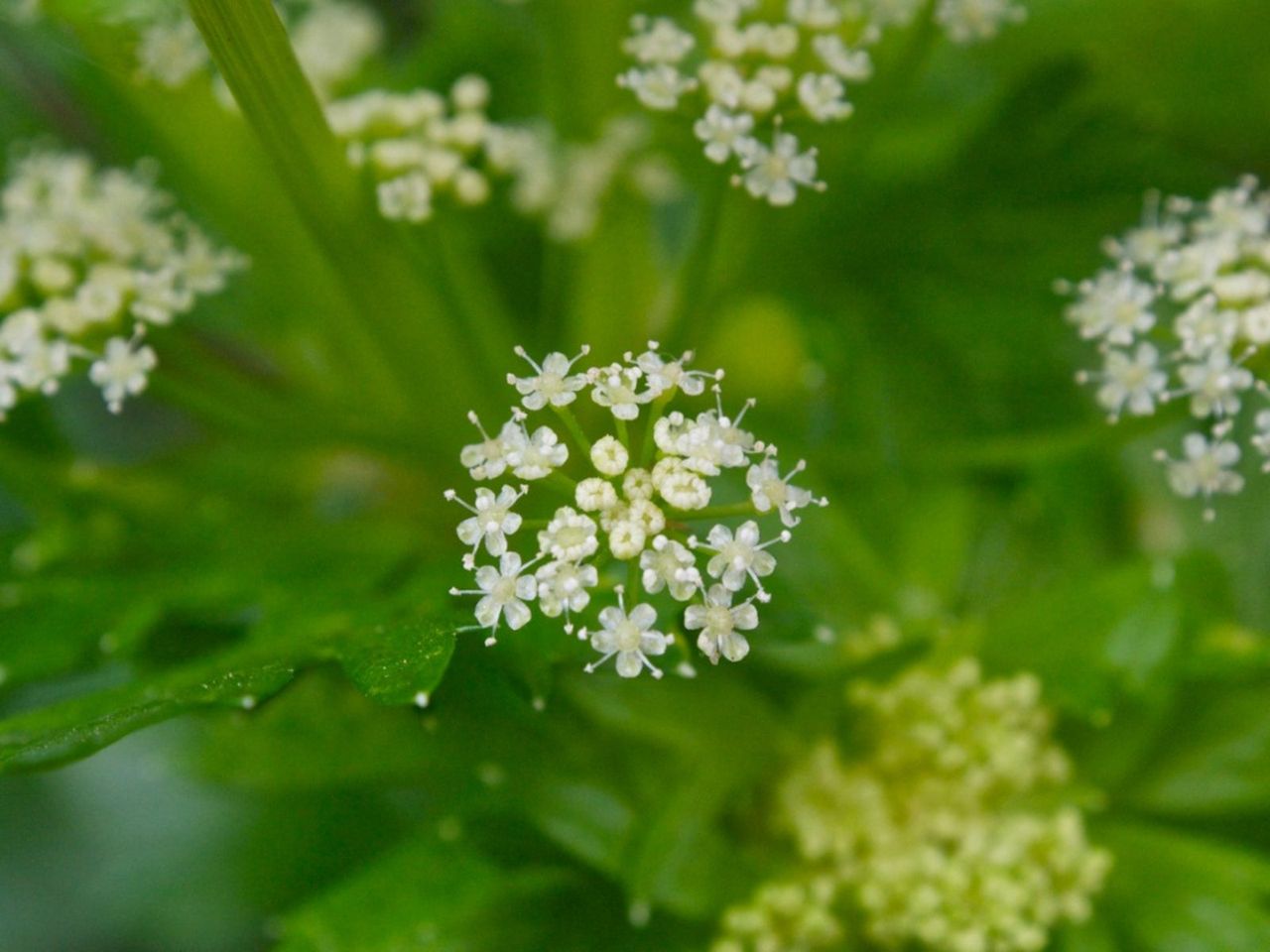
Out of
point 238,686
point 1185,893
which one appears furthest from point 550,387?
point 1185,893

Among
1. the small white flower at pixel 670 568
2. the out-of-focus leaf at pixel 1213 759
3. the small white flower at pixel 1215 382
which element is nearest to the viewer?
the small white flower at pixel 670 568

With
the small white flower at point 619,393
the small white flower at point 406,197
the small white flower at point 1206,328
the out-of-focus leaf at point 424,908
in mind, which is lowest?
the out-of-focus leaf at point 424,908

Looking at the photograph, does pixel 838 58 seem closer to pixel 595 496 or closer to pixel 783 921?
pixel 595 496

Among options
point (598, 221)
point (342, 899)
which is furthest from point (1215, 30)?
point (342, 899)

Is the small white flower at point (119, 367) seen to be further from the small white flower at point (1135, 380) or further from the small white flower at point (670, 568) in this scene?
the small white flower at point (1135, 380)

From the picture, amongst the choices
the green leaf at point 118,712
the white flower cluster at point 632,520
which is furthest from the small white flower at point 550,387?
the green leaf at point 118,712

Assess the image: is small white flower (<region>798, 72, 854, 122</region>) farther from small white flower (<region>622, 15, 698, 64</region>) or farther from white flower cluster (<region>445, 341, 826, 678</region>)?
white flower cluster (<region>445, 341, 826, 678</region>)
